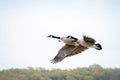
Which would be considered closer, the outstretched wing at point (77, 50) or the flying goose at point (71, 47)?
the flying goose at point (71, 47)

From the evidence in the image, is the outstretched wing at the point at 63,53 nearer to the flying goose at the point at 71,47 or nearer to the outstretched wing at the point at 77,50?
the flying goose at the point at 71,47

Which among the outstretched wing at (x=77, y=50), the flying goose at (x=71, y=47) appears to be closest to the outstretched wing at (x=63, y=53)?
the flying goose at (x=71, y=47)

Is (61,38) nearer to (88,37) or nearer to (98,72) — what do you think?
(88,37)

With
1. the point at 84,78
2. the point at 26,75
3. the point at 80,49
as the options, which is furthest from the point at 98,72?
the point at 80,49

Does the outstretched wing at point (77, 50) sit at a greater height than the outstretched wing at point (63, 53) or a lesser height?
greater

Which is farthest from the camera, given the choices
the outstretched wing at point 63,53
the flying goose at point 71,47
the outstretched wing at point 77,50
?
the outstretched wing at point 77,50

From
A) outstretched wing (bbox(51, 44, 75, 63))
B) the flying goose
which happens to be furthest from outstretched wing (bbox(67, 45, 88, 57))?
outstretched wing (bbox(51, 44, 75, 63))

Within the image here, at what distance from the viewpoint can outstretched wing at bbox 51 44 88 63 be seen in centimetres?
2130

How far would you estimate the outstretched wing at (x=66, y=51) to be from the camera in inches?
838

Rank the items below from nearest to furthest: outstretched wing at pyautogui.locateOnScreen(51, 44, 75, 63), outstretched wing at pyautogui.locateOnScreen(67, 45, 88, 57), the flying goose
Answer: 1. the flying goose
2. outstretched wing at pyautogui.locateOnScreen(51, 44, 75, 63)
3. outstretched wing at pyautogui.locateOnScreen(67, 45, 88, 57)

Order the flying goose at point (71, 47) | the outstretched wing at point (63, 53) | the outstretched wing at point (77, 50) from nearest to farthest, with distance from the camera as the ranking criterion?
the flying goose at point (71, 47), the outstretched wing at point (63, 53), the outstretched wing at point (77, 50)

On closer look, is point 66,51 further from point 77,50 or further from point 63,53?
point 77,50

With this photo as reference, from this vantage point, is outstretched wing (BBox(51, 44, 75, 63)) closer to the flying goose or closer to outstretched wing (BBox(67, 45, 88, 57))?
the flying goose

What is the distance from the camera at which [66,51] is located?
2147 centimetres
